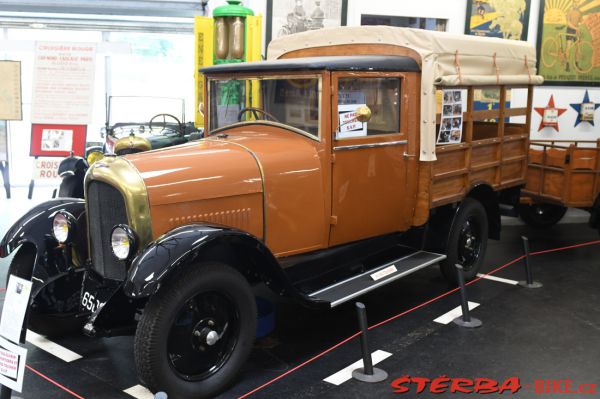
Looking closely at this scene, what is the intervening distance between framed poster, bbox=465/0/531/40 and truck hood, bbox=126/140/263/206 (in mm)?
4536

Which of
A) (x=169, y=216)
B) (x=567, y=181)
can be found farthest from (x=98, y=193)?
(x=567, y=181)

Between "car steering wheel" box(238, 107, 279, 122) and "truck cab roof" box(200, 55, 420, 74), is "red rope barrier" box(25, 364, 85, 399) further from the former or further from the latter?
"truck cab roof" box(200, 55, 420, 74)

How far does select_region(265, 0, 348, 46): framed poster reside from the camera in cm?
642

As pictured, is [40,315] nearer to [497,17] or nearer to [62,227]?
[62,227]

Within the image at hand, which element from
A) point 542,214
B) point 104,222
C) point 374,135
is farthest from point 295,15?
point 104,222

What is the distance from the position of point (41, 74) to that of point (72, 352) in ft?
Result: 9.65

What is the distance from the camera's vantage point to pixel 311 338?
388 cm

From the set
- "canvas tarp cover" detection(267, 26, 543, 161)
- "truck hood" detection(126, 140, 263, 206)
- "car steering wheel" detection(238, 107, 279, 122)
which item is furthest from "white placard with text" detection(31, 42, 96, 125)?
"truck hood" detection(126, 140, 263, 206)

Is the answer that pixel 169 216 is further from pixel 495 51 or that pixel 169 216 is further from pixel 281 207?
pixel 495 51

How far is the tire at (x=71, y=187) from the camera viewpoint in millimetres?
4902

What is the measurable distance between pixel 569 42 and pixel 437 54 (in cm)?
384

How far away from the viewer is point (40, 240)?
3553mm

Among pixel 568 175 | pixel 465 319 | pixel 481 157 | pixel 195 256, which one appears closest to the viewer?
pixel 195 256

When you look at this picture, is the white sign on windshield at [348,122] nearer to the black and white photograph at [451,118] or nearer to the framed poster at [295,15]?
the black and white photograph at [451,118]
